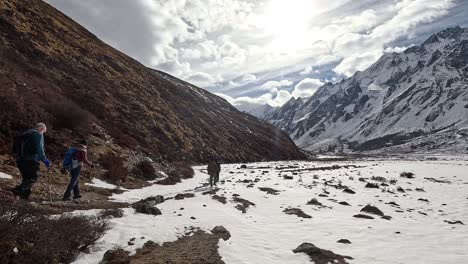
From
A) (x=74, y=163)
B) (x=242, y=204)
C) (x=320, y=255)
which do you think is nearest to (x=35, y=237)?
(x=320, y=255)

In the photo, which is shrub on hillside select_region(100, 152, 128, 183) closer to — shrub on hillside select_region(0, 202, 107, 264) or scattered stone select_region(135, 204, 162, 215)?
scattered stone select_region(135, 204, 162, 215)

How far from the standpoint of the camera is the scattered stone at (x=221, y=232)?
36.1 ft

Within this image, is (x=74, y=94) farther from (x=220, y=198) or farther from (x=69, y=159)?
(x=69, y=159)

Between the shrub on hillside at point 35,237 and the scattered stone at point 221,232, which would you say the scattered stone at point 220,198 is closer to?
the scattered stone at point 221,232

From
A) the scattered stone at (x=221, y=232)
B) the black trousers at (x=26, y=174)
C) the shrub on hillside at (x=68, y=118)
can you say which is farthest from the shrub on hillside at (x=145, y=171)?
the black trousers at (x=26, y=174)

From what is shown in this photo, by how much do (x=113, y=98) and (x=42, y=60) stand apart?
8.96 meters

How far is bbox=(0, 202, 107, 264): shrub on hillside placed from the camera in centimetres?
545

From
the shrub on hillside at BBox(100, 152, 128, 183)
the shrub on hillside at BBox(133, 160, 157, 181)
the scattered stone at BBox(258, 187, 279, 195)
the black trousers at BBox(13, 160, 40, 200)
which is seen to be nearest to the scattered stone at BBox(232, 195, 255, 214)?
the scattered stone at BBox(258, 187, 279, 195)

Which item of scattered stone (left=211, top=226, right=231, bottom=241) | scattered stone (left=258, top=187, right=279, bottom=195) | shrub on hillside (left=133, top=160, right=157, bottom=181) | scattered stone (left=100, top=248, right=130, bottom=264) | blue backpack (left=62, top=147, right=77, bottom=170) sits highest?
blue backpack (left=62, top=147, right=77, bottom=170)

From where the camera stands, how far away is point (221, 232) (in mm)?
11578

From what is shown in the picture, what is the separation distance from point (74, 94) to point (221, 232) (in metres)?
31.7

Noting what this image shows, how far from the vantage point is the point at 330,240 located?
1203 cm

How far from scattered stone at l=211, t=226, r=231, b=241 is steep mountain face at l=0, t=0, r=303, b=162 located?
10844 millimetres

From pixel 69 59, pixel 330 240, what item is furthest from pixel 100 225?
pixel 69 59
